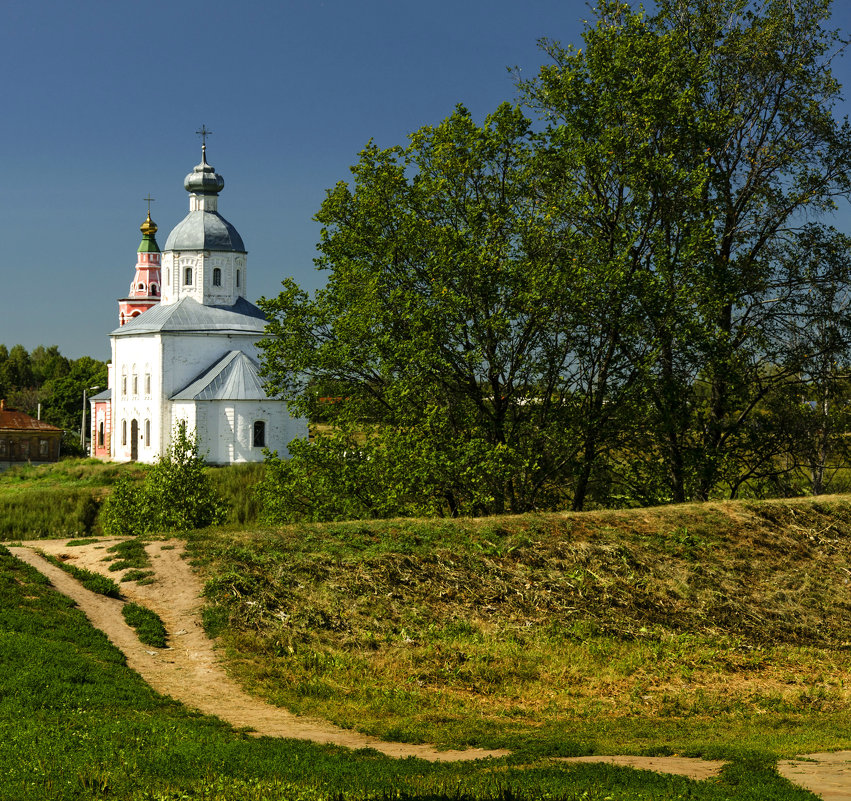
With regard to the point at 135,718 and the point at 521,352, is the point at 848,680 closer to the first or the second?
the point at 135,718

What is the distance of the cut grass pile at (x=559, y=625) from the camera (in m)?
11.9

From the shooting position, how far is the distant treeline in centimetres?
9875

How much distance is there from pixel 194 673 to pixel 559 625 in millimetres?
5224

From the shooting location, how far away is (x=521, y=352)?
2320cm

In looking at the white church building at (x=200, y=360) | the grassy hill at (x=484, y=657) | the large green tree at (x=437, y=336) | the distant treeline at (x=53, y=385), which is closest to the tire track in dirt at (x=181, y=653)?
the grassy hill at (x=484, y=657)

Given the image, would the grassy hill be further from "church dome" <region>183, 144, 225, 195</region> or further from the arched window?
"church dome" <region>183, 144, 225, 195</region>

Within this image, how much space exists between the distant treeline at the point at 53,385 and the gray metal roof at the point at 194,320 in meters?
24.8

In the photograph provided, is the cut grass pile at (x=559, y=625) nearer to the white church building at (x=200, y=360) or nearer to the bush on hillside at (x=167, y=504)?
the bush on hillside at (x=167, y=504)

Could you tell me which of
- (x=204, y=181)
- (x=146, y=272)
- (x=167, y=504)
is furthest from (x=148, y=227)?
(x=167, y=504)

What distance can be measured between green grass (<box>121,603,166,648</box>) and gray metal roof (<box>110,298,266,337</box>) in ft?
151

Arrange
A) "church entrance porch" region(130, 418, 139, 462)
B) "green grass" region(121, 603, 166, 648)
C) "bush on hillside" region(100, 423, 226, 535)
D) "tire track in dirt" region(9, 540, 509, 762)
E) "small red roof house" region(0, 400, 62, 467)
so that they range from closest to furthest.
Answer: "tire track in dirt" region(9, 540, 509, 762)
"green grass" region(121, 603, 166, 648)
"bush on hillside" region(100, 423, 226, 535)
"church entrance porch" region(130, 418, 139, 462)
"small red roof house" region(0, 400, 62, 467)

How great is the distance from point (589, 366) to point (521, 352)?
→ 5.41 feet

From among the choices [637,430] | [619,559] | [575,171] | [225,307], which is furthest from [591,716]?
[225,307]

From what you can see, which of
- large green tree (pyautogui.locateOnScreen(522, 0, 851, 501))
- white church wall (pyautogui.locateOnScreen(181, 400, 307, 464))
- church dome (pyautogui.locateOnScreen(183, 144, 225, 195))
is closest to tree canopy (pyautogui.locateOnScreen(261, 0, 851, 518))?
large green tree (pyautogui.locateOnScreen(522, 0, 851, 501))
